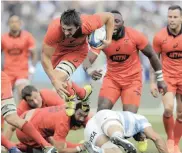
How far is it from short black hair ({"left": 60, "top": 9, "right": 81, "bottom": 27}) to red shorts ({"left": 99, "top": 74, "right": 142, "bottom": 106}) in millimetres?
1876

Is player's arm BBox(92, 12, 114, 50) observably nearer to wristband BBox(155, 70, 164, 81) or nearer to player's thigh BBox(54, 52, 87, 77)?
player's thigh BBox(54, 52, 87, 77)

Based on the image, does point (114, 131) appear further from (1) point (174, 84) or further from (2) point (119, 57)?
(1) point (174, 84)

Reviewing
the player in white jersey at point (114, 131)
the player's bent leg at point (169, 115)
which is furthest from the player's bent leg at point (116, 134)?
the player's bent leg at point (169, 115)

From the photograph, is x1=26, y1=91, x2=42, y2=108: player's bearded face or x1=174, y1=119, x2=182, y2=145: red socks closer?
x1=26, y1=91, x2=42, y2=108: player's bearded face

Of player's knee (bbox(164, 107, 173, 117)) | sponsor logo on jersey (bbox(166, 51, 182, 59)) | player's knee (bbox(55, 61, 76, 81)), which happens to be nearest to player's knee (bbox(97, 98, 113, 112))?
player's knee (bbox(55, 61, 76, 81))

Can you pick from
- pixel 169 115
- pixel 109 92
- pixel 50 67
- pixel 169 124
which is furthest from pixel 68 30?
pixel 169 124

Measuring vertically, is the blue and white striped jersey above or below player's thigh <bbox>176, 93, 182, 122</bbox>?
above

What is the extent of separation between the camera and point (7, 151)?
1102 centimetres

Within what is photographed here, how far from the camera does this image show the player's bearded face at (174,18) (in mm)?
11844

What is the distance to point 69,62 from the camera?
34.7 feet

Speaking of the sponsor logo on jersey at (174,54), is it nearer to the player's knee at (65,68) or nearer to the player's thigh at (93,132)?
the player's knee at (65,68)

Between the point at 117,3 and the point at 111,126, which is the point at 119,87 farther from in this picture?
the point at 117,3

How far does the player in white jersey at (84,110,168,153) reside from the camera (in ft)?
28.9

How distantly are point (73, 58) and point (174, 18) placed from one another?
2134mm
